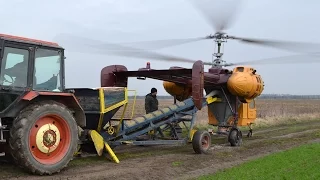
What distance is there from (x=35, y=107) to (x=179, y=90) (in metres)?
7.88

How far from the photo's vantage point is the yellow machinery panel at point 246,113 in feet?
45.8

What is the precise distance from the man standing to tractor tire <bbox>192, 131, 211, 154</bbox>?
9.51 feet

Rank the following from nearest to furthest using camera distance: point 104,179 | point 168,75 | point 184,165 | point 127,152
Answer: point 104,179 → point 184,165 → point 127,152 → point 168,75

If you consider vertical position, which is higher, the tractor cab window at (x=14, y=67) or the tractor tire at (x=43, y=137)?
the tractor cab window at (x=14, y=67)

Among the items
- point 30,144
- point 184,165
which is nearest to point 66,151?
point 30,144

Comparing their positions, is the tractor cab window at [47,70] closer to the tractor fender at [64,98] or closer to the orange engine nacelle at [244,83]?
A: the tractor fender at [64,98]

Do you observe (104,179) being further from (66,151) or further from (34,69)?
(34,69)

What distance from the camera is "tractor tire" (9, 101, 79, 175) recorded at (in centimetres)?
677

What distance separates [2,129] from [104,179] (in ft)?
6.50

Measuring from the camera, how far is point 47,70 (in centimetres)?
755

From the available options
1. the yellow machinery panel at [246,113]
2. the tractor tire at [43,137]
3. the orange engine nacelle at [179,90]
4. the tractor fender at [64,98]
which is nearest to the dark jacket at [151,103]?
the orange engine nacelle at [179,90]

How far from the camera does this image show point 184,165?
8.92 meters

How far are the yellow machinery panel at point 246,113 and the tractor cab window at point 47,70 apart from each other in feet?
26.0

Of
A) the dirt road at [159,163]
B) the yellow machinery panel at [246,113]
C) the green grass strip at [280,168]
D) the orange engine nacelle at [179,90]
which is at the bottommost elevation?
the dirt road at [159,163]
